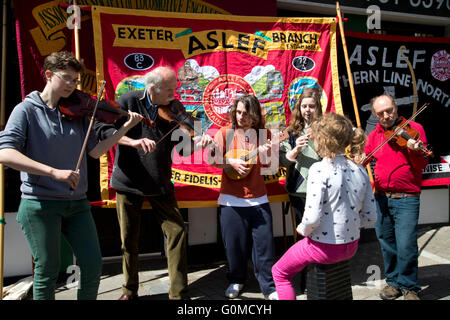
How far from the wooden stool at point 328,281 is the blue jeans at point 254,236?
32.2 inches

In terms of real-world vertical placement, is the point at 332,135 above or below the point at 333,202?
above

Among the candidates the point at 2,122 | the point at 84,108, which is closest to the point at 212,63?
the point at 84,108

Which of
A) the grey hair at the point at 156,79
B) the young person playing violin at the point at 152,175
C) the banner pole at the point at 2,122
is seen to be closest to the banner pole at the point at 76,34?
the banner pole at the point at 2,122

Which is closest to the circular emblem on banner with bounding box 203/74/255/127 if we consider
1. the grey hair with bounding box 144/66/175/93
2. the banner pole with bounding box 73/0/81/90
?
the grey hair with bounding box 144/66/175/93

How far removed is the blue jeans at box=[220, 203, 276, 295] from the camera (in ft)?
11.4

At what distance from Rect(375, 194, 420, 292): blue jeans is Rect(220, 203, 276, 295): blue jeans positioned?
3.47ft

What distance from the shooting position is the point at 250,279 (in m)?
4.13

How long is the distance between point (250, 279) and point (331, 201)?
76.7 inches

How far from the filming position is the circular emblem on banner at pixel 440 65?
5.05 m

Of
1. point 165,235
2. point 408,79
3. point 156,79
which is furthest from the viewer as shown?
point 408,79

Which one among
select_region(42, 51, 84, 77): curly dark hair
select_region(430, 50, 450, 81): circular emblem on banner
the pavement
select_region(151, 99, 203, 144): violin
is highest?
select_region(430, 50, 450, 81): circular emblem on banner

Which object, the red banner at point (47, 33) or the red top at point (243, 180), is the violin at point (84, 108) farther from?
the red banner at point (47, 33)

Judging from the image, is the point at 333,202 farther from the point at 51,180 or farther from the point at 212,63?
the point at 212,63

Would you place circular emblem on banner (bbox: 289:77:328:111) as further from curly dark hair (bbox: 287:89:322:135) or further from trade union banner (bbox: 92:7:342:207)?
curly dark hair (bbox: 287:89:322:135)
